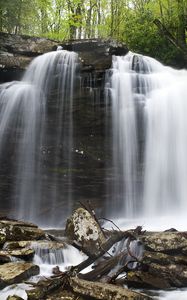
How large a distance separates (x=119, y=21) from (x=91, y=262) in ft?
67.2

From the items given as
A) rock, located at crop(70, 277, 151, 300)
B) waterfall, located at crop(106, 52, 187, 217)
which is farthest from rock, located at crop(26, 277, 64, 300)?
waterfall, located at crop(106, 52, 187, 217)

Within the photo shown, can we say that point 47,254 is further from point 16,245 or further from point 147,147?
point 147,147

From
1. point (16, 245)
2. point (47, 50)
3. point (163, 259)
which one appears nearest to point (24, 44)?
point (47, 50)

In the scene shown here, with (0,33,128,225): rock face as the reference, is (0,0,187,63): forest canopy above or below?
above

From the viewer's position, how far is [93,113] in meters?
12.4

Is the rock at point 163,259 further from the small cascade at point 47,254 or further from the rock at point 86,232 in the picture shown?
the small cascade at point 47,254

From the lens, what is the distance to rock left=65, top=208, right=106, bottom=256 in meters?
7.44

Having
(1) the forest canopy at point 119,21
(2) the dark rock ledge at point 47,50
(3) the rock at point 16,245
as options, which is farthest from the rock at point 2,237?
(1) the forest canopy at point 119,21

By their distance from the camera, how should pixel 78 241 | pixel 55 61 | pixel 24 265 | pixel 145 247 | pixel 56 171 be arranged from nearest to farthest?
pixel 24 265 → pixel 145 247 → pixel 78 241 → pixel 56 171 → pixel 55 61

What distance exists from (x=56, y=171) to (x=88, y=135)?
1528 millimetres

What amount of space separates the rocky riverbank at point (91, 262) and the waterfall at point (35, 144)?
3.65 meters

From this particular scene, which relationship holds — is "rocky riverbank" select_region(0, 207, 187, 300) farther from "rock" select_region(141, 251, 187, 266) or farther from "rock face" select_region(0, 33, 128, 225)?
"rock face" select_region(0, 33, 128, 225)

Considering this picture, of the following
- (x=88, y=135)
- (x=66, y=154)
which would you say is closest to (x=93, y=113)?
(x=88, y=135)

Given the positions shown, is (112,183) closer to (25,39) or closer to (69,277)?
(69,277)
